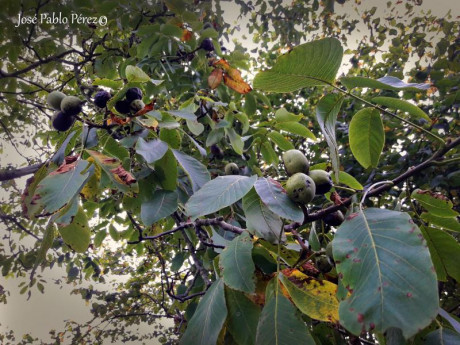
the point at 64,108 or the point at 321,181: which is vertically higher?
the point at 64,108

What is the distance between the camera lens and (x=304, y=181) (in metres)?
0.77

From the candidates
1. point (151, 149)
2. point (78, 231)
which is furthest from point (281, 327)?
point (78, 231)

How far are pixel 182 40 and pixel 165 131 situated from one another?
1046 mm

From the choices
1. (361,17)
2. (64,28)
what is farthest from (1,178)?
(361,17)

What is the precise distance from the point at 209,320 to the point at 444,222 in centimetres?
60

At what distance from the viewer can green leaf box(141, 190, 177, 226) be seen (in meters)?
0.98

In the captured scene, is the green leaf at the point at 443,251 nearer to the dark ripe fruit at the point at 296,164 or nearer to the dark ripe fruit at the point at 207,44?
the dark ripe fruit at the point at 296,164

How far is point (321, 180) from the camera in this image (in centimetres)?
87

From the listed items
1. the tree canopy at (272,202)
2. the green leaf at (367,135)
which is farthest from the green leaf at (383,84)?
the green leaf at (367,135)

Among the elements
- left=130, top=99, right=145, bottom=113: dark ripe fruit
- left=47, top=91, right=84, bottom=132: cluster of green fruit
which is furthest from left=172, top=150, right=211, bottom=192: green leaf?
left=47, top=91, right=84, bottom=132: cluster of green fruit

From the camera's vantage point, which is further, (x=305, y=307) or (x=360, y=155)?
(x=360, y=155)

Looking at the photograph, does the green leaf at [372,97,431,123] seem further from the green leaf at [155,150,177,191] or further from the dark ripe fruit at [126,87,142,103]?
the dark ripe fruit at [126,87,142,103]

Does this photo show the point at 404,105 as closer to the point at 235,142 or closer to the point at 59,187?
the point at 59,187

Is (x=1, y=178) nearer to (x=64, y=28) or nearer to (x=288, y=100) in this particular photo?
(x=64, y=28)
